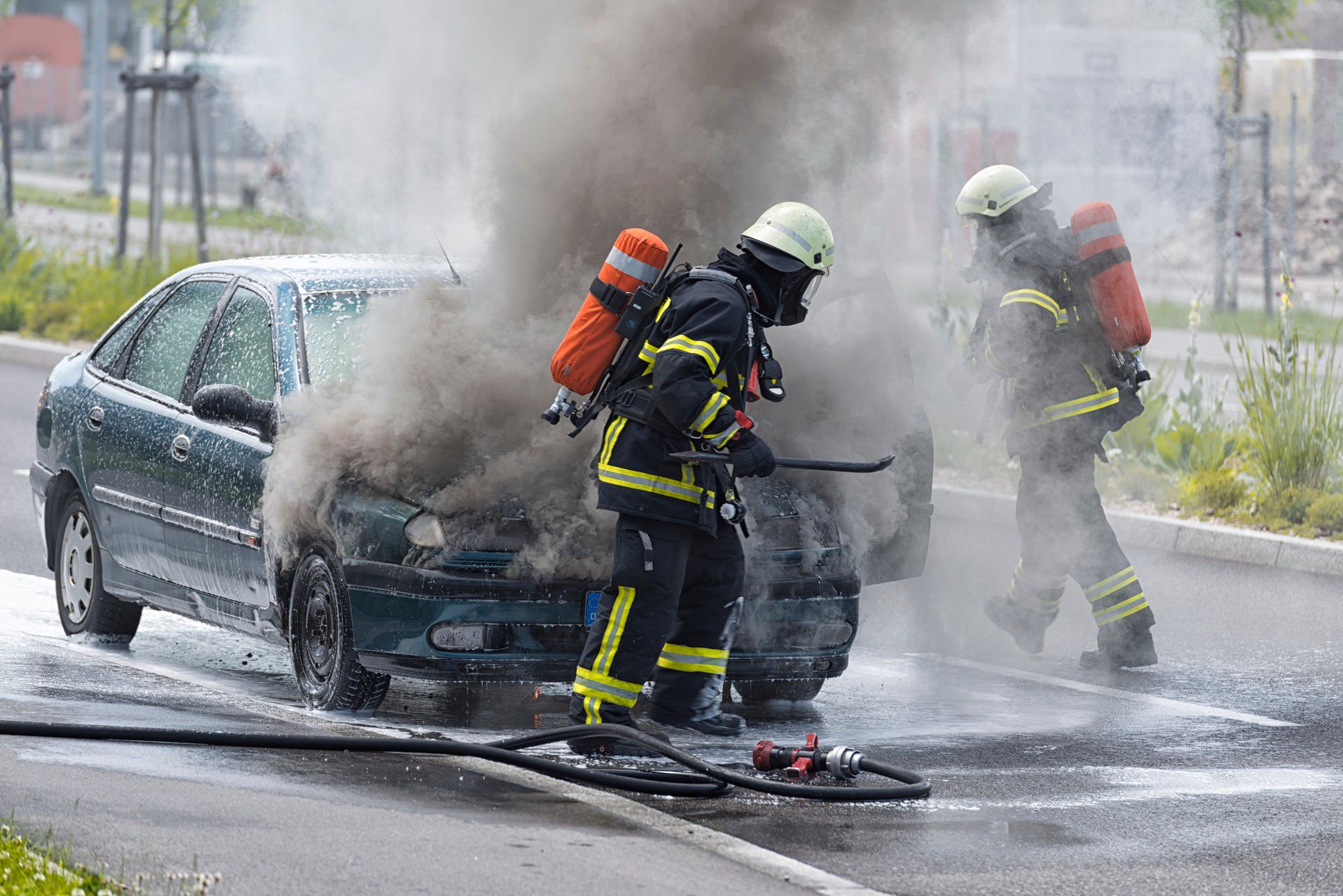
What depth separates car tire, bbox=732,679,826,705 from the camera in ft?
23.6

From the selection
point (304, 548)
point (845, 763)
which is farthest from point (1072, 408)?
point (304, 548)

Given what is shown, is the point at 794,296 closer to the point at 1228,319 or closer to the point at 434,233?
the point at 434,233

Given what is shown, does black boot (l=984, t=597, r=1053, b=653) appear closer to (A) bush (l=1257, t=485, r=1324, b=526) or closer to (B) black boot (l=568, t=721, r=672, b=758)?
(B) black boot (l=568, t=721, r=672, b=758)

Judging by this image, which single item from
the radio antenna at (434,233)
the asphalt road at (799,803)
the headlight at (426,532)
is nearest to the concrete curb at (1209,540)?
the asphalt road at (799,803)

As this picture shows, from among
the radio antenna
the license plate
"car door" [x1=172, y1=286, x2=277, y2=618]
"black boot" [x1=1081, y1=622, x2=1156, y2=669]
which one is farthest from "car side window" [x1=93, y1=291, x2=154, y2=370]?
"black boot" [x1=1081, y1=622, x2=1156, y2=669]

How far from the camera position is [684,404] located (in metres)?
5.90

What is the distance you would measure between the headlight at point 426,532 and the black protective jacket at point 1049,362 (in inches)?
105

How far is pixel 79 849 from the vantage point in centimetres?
477

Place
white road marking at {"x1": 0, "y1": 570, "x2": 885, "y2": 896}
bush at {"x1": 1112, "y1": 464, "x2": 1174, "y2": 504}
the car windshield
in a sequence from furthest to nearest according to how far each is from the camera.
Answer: bush at {"x1": 1112, "y1": 464, "x2": 1174, "y2": 504}
the car windshield
white road marking at {"x1": 0, "y1": 570, "x2": 885, "y2": 896}

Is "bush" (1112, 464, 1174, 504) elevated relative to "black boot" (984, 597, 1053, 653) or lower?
elevated

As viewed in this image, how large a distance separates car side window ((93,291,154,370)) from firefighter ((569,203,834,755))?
2.62 meters

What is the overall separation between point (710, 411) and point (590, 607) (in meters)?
0.82

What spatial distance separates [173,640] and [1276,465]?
19.2ft

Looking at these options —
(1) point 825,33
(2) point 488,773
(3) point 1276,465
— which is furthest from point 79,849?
(3) point 1276,465
